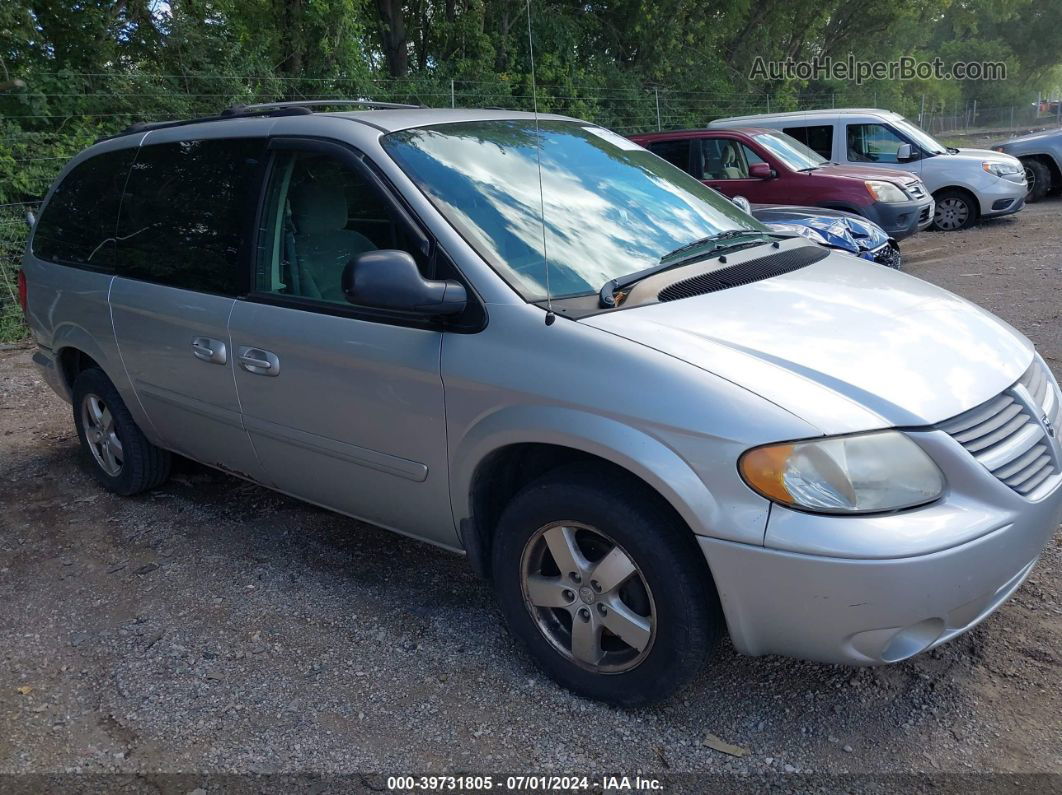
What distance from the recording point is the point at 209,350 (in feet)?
12.6

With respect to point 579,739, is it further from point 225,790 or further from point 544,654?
point 225,790

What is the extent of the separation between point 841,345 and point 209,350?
246cm

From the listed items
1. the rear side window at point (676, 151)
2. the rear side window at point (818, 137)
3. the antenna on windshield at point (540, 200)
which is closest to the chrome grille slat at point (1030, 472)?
the antenna on windshield at point (540, 200)

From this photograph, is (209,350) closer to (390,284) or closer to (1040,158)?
(390,284)

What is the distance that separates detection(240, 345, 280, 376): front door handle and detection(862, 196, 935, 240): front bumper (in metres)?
8.86

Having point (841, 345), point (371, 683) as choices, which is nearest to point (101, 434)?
point (371, 683)

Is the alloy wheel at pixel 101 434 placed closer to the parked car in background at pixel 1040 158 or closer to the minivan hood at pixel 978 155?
the minivan hood at pixel 978 155

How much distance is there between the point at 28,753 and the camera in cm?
295

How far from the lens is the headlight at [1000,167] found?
44.4 ft

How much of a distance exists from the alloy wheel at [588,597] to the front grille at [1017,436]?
989mm

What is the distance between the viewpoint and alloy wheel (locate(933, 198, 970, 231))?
13766 mm

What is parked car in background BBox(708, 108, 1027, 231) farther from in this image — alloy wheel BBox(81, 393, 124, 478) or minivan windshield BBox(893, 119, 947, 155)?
alloy wheel BBox(81, 393, 124, 478)

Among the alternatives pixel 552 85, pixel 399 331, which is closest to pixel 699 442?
pixel 399 331

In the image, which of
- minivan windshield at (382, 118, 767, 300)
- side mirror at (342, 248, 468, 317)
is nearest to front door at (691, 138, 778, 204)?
minivan windshield at (382, 118, 767, 300)
